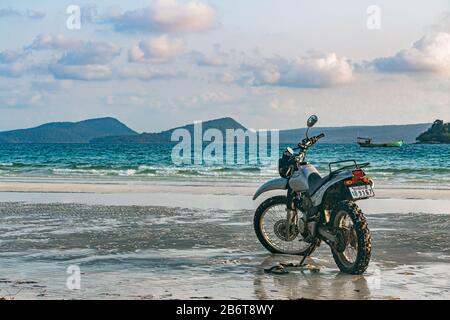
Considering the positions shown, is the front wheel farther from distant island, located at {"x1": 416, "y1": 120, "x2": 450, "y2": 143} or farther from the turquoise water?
distant island, located at {"x1": 416, "y1": 120, "x2": 450, "y2": 143}

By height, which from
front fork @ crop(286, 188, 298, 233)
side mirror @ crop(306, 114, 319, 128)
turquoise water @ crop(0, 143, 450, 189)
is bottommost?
turquoise water @ crop(0, 143, 450, 189)

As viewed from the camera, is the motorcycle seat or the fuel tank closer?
the motorcycle seat

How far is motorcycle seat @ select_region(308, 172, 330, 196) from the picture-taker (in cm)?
869

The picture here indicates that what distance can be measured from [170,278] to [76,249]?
8.51ft

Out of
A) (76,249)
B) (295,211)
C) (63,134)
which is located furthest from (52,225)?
(63,134)

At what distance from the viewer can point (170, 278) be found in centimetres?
760

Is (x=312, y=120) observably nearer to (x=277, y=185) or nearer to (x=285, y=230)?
(x=277, y=185)

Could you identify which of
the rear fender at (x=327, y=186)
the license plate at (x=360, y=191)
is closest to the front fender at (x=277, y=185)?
the rear fender at (x=327, y=186)

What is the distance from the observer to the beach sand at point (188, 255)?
7.00 metres

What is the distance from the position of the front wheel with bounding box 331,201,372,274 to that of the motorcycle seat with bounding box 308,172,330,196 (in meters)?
0.52

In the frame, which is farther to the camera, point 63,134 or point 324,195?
point 63,134

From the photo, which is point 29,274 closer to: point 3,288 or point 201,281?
point 3,288

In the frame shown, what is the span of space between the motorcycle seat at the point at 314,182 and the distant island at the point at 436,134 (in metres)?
121

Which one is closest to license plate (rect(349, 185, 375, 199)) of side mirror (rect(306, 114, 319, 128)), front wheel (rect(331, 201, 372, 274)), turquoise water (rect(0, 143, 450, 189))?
front wheel (rect(331, 201, 372, 274))
